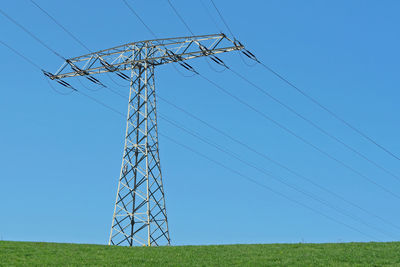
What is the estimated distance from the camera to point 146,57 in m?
34.4

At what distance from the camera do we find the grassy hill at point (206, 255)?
21578 millimetres

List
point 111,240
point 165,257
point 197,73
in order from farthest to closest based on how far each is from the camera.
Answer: point 197,73
point 111,240
point 165,257

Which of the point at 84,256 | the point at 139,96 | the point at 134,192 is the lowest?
the point at 84,256

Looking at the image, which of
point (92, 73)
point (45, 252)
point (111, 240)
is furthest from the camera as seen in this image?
point (92, 73)

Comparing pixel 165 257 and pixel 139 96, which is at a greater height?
pixel 139 96

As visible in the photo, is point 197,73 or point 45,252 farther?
point 197,73

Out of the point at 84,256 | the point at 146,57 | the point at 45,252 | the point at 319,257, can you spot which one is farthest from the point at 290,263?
the point at 146,57

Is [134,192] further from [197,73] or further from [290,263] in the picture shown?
[290,263]

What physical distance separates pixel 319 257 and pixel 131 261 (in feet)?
28.0

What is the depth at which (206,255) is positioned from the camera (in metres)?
23.6

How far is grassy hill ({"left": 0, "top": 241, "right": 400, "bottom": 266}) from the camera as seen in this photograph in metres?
21.6

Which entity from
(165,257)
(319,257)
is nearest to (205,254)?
(165,257)

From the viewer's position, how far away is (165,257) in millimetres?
22938

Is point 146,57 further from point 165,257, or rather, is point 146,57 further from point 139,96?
point 165,257
